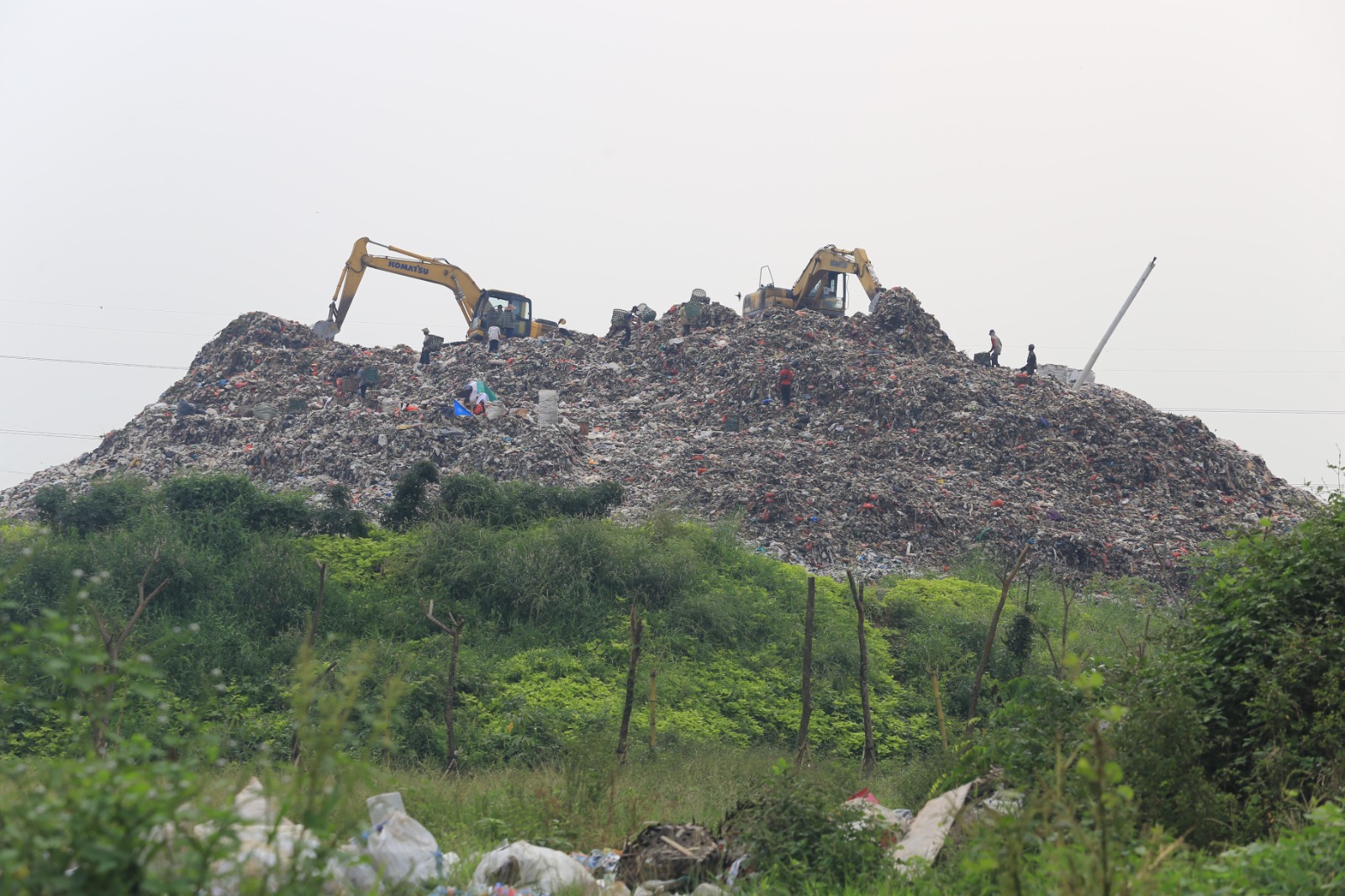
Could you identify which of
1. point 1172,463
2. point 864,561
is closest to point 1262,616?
point 864,561

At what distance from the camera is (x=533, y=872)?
14.1 ft

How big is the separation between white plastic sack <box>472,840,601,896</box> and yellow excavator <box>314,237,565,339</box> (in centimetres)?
2213

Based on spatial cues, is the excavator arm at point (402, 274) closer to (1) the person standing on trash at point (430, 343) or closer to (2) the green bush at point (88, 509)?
(1) the person standing on trash at point (430, 343)

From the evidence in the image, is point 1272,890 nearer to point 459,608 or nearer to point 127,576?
point 459,608

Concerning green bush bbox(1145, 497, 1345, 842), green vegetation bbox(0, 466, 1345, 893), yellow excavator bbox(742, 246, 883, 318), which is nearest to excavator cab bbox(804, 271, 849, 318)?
yellow excavator bbox(742, 246, 883, 318)

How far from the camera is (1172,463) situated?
20.5m

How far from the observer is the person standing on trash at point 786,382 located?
70.2 ft

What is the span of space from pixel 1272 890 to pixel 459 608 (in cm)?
1044

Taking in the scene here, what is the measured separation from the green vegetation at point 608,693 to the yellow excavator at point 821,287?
11029 millimetres

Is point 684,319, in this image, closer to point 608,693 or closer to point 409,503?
point 409,503

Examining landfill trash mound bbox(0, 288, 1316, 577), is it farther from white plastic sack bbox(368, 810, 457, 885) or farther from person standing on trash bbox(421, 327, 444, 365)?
white plastic sack bbox(368, 810, 457, 885)

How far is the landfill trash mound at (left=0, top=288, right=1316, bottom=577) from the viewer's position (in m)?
17.8

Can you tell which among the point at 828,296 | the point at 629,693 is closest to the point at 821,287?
the point at 828,296

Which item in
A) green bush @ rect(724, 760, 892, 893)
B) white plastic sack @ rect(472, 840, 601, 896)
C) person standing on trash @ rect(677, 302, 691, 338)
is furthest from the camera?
person standing on trash @ rect(677, 302, 691, 338)
